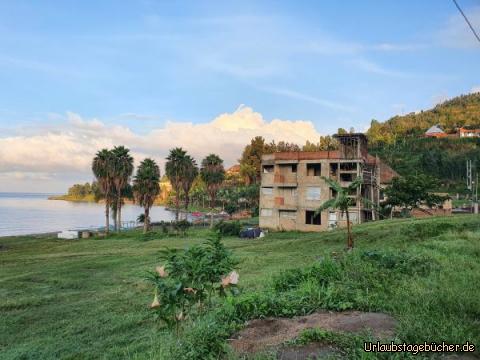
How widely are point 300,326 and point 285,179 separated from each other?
135 ft

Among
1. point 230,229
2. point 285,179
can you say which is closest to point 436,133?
point 285,179

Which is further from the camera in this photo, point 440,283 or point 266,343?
point 440,283

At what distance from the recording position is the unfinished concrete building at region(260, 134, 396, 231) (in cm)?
4194

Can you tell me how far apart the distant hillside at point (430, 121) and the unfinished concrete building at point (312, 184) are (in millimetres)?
68213

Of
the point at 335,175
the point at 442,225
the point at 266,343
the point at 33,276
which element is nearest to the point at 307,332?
the point at 266,343

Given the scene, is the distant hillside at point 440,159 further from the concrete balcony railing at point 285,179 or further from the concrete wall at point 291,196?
the concrete balcony railing at point 285,179

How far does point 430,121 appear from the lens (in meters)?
146

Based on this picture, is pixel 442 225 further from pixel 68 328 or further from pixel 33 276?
pixel 33 276

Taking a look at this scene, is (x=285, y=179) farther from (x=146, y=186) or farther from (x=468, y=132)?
(x=468, y=132)

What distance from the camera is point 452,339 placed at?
4.43m

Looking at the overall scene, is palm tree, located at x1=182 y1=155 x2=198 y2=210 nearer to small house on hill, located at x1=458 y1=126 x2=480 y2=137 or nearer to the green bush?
the green bush

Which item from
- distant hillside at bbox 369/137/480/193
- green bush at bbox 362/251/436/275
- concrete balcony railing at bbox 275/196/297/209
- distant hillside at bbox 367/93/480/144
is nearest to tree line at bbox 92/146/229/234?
concrete balcony railing at bbox 275/196/297/209

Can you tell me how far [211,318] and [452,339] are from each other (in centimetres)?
306

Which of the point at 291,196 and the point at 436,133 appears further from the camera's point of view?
the point at 436,133
